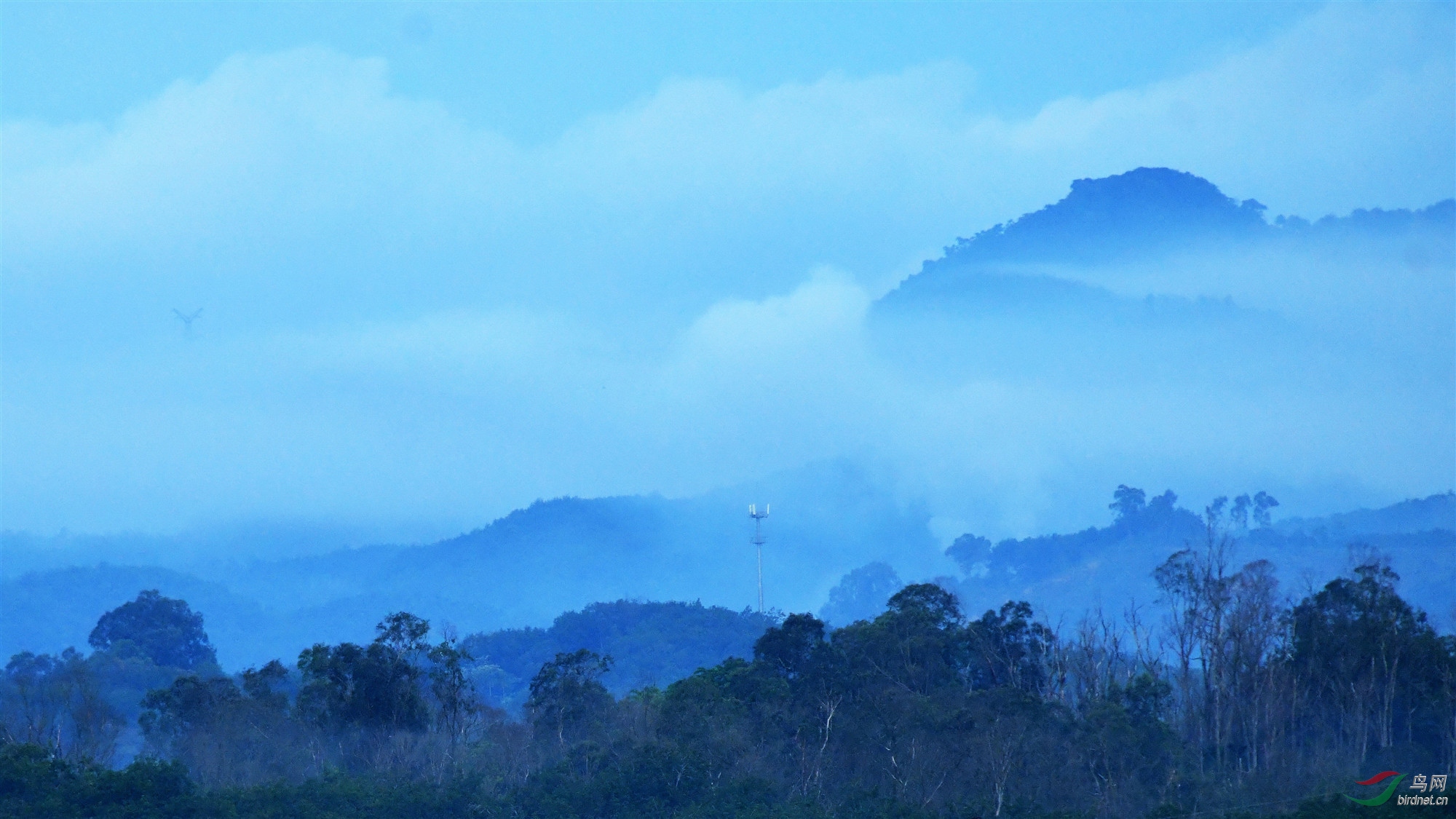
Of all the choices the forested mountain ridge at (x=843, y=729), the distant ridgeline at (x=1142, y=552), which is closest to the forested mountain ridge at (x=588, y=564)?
the distant ridgeline at (x=1142, y=552)

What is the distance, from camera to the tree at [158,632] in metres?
75.8

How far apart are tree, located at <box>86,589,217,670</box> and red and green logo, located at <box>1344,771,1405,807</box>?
5953 centimetres

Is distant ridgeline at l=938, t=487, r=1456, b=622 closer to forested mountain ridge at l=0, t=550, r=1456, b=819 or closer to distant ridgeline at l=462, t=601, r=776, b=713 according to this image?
distant ridgeline at l=462, t=601, r=776, b=713

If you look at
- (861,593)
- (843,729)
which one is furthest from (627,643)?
(843,729)

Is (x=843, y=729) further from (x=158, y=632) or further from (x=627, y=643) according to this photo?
(x=627, y=643)

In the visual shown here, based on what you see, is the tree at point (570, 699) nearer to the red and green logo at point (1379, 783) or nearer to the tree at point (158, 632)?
the red and green logo at point (1379, 783)

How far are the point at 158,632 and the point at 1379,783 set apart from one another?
6404 cm

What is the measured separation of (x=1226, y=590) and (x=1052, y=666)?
29.0ft

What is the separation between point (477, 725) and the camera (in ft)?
133

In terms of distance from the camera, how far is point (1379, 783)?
31438 mm

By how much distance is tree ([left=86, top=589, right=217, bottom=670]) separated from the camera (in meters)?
75.8

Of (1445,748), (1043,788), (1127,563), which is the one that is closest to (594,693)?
(1043,788)

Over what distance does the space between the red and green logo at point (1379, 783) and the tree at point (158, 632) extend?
5953cm

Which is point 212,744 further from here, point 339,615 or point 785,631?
point 339,615
